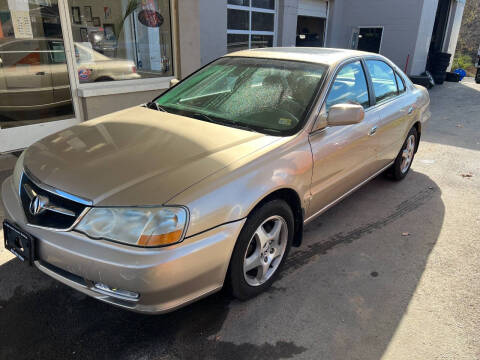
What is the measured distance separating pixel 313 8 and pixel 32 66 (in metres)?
9.78

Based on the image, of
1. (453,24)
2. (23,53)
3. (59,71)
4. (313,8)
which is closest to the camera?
(23,53)

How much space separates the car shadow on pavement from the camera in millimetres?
2238

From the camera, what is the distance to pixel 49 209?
2148 mm

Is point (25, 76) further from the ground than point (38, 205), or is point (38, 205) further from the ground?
point (25, 76)

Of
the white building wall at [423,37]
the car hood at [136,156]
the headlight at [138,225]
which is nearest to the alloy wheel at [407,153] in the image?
the car hood at [136,156]

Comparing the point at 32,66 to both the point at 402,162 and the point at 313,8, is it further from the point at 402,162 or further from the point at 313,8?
the point at 313,8

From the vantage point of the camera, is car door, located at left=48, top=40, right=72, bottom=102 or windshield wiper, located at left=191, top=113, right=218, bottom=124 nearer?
windshield wiper, located at left=191, top=113, right=218, bottom=124

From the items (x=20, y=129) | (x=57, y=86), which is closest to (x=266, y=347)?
(x=20, y=129)

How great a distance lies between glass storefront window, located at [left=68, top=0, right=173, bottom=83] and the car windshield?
9.87 ft

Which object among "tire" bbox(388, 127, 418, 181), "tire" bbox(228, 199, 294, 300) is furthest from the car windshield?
"tire" bbox(388, 127, 418, 181)

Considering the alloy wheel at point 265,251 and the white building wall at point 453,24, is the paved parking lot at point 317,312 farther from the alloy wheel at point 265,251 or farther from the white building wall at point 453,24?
the white building wall at point 453,24

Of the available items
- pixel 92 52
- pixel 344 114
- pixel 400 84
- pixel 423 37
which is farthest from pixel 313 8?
pixel 344 114

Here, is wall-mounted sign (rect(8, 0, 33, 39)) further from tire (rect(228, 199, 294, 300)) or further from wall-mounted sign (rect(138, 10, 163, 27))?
tire (rect(228, 199, 294, 300))

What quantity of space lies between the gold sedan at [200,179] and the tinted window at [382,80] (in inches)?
5.2
